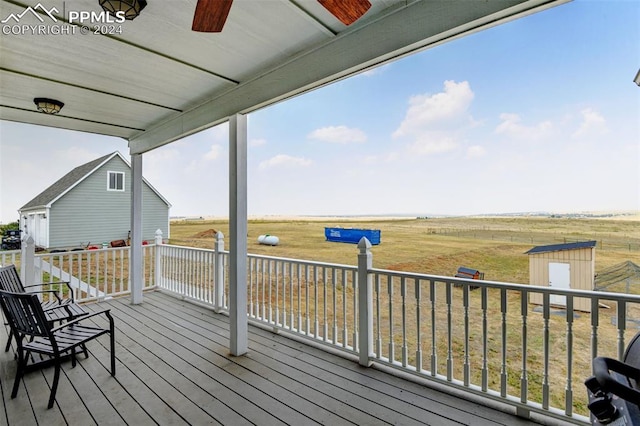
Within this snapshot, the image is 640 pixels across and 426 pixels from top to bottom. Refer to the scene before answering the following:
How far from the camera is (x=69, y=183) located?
34.7 feet

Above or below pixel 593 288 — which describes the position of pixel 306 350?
below

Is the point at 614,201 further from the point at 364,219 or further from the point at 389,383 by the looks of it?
the point at 364,219

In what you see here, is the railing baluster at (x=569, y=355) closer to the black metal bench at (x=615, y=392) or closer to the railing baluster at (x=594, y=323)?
the railing baluster at (x=594, y=323)

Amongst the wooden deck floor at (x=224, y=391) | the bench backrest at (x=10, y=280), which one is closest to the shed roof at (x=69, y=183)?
the bench backrest at (x=10, y=280)

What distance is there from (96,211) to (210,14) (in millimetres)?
12180

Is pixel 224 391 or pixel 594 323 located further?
pixel 224 391

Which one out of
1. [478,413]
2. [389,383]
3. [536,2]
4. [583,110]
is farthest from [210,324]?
[583,110]

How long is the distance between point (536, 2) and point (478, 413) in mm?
2546

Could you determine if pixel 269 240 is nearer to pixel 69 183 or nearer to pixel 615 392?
pixel 615 392

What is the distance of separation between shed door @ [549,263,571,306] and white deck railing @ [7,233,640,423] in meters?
0.06

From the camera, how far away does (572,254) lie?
2.29 meters

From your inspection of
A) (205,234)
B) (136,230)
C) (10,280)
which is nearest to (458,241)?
(205,234)

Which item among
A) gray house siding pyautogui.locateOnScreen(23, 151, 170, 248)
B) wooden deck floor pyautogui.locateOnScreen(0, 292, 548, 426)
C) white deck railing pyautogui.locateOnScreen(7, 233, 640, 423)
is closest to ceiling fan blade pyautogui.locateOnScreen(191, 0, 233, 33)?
white deck railing pyautogui.locateOnScreen(7, 233, 640, 423)

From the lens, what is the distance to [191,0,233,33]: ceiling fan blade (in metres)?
1.35
